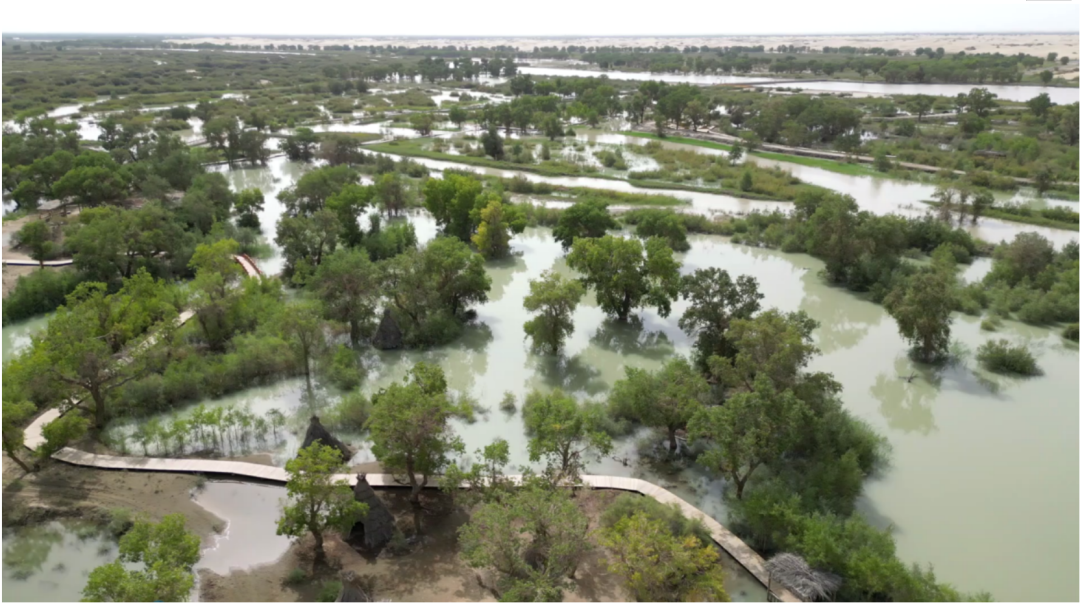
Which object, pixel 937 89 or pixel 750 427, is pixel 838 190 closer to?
pixel 750 427

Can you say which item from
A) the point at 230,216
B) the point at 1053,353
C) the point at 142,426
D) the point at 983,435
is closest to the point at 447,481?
the point at 142,426

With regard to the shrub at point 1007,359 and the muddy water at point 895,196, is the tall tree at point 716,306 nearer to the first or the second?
the shrub at point 1007,359

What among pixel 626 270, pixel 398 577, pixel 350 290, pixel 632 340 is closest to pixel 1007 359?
pixel 632 340

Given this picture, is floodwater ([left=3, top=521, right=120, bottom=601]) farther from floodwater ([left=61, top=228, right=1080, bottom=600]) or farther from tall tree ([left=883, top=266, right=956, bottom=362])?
tall tree ([left=883, top=266, right=956, bottom=362])

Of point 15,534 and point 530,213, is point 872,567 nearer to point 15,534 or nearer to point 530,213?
point 15,534

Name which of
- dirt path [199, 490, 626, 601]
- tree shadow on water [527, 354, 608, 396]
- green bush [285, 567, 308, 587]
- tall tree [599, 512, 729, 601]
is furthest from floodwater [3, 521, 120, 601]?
tree shadow on water [527, 354, 608, 396]

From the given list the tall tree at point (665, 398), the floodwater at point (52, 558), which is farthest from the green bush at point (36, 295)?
the tall tree at point (665, 398)
